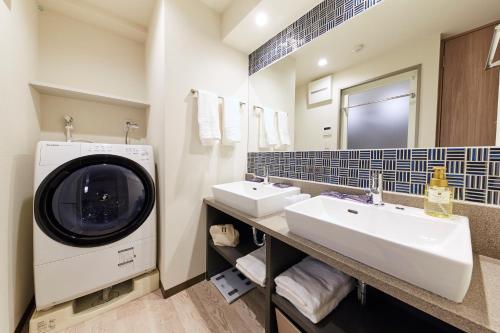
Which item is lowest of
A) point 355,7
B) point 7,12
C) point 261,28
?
point 7,12

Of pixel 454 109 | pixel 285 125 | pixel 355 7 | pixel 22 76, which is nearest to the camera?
pixel 454 109

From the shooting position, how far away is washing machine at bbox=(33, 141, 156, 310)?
3.78 ft

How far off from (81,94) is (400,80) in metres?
2.28

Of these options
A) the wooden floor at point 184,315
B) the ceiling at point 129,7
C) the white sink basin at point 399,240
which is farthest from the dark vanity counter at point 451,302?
the ceiling at point 129,7

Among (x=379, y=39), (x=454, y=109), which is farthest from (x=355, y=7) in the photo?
(x=454, y=109)

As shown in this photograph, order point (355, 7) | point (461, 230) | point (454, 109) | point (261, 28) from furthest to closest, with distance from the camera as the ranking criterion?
point (261, 28) → point (355, 7) → point (454, 109) → point (461, 230)

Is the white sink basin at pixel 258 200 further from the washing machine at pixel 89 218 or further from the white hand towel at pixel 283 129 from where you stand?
the washing machine at pixel 89 218

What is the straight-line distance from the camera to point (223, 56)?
5.75ft

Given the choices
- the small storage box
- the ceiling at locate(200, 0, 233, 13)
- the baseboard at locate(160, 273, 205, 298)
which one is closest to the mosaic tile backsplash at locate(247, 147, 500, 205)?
the small storage box

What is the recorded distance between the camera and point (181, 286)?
1.57 m

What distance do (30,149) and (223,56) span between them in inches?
64.5

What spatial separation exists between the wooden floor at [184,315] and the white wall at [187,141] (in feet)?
0.51

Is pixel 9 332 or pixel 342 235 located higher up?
pixel 342 235

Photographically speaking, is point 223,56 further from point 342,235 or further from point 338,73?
point 342,235
